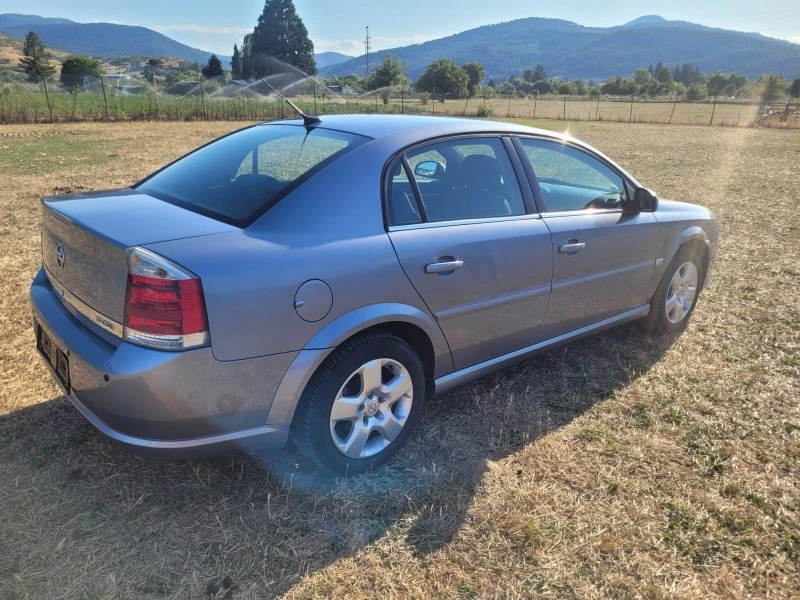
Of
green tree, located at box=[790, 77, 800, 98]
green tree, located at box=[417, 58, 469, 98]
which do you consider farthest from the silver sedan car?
green tree, located at box=[790, 77, 800, 98]

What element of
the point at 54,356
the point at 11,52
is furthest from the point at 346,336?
the point at 11,52

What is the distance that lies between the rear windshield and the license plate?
0.80 meters

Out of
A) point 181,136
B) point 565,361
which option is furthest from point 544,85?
point 565,361

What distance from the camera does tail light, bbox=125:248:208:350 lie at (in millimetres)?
1979

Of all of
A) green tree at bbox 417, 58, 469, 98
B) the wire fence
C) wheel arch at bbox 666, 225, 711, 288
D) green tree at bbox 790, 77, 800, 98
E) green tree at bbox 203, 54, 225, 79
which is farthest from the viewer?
green tree at bbox 203, 54, 225, 79

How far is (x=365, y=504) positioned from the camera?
249cm

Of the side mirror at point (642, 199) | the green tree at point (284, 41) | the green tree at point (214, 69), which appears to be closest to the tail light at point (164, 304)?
the side mirror at point (642, 199)

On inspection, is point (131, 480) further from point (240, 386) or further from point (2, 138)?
point (2, 138)

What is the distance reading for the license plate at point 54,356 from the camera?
234 cm

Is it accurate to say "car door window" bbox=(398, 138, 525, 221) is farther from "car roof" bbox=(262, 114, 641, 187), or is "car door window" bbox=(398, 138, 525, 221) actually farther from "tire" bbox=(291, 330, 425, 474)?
"tire" bbox=(291, 330, 425, 474)

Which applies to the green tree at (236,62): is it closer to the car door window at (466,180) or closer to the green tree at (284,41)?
the green tree at (284,41)

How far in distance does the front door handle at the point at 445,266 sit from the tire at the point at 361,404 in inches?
13.8

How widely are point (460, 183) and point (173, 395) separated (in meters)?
1.79

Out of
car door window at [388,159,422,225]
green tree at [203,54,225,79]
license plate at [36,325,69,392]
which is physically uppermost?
green tree at [203,54,225,79]
